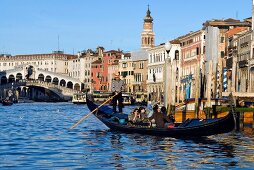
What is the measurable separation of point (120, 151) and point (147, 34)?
6195 cm

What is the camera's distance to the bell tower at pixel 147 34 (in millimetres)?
73938

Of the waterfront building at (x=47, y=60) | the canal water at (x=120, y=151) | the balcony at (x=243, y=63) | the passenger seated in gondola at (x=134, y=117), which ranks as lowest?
the canal water at (x=120, y=151)

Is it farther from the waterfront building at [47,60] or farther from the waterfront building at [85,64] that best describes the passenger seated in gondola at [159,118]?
the waterfront building at [47,60]

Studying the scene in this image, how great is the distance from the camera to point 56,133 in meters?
17.2

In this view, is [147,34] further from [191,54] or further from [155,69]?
[191,54]

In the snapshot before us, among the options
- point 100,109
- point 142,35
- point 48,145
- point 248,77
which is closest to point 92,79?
point 142,35

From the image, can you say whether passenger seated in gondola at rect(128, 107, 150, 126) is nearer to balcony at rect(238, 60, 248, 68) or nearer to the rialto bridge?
balcony at rect(238, 60, 248, 68)

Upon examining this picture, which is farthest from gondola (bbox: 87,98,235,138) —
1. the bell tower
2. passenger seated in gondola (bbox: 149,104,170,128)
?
the bell tower

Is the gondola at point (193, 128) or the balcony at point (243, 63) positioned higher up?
the balcony at point (243, 63)

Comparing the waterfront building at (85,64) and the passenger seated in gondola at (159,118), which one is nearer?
the passenger seated in gondola at (159,118)

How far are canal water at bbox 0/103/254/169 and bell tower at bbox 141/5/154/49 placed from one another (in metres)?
57.3

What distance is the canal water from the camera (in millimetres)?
10719

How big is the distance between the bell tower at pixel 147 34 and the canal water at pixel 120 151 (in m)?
57.3

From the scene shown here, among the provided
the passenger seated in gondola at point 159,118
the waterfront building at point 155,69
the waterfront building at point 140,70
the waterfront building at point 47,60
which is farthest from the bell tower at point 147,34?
the passenger seated in gondola at point 159,118
